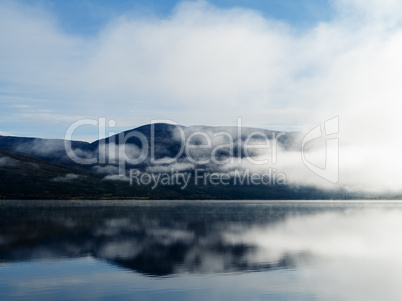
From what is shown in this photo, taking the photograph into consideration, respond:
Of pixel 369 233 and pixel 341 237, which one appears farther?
pixel 369 233

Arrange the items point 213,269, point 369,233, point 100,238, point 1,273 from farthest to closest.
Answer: point 369,233
point 100,238
point 213,269
point 1,273

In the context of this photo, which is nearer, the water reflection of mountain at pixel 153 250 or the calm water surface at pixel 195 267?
the calm water surface at pixel 195 267

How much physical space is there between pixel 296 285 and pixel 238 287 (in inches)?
224

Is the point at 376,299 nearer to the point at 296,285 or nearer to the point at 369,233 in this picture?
the point at 296,285

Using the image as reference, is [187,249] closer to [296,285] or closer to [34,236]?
[296,285]

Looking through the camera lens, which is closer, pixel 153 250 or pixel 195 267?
pixel 195 267

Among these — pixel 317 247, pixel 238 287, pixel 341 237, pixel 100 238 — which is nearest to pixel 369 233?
pixel 341 237

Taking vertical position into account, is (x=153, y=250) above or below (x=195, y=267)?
below

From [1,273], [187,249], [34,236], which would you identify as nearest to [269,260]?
[187,249]

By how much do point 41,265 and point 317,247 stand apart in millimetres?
41755

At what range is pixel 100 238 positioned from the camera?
7419cm

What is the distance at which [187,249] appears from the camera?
61969 millimetres

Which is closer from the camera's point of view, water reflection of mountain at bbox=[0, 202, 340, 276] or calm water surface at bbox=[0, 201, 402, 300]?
calm water surface at bbox=[0, 201, 402, 300]

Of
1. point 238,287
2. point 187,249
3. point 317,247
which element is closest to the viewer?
point 238,287
